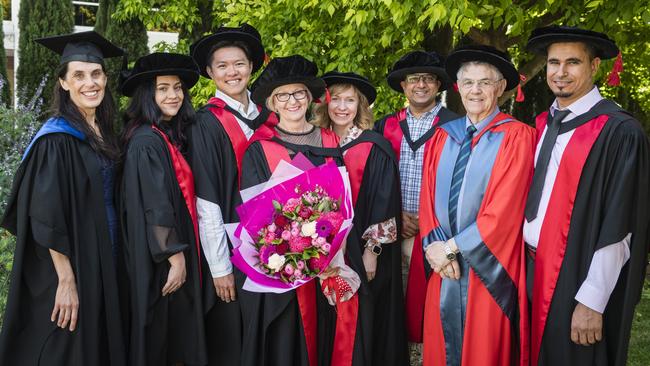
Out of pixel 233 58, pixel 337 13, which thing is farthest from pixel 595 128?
pixel 337 13

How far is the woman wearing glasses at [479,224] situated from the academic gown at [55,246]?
1.90 m

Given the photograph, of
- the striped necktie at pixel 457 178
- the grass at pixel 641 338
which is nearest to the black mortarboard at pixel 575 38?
the striped necktie at pixel 457 178

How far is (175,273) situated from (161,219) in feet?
1.15

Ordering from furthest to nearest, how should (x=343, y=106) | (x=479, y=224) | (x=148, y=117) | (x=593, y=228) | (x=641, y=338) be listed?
(x=641, y=338) < (x=343, y=106) < (x=148, y=117) < (x=479, y=224) < (x=593, y=228)

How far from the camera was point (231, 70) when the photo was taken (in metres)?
4.23

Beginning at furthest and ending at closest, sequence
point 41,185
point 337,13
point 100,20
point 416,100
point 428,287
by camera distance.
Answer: point 100,20
point 337,13
point 416,100
point 428,287
point 41,185

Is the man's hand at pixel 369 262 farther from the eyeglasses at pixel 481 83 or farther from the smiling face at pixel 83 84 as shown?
the smiling face at pixel 83 84

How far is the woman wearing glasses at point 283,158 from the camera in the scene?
3.83 m

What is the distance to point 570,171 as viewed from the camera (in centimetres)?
347

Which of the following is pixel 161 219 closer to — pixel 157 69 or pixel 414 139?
pixel 157 69

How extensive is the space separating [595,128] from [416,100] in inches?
56.1

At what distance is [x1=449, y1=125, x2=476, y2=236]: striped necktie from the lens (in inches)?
151

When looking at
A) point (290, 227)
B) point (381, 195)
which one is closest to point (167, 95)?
point (290, 227)

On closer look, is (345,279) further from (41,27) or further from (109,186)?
(41,27)
